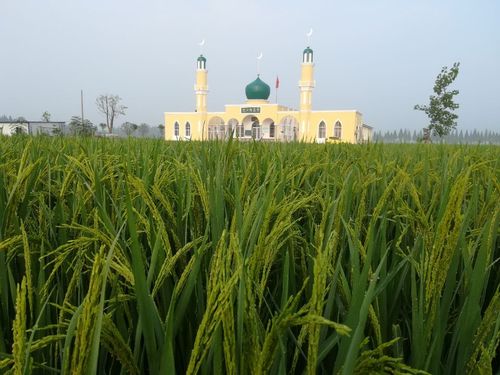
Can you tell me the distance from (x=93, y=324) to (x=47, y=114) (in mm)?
44768

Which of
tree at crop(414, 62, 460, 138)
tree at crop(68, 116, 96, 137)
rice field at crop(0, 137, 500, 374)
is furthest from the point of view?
tree at crop(414, 62, 460, 138)

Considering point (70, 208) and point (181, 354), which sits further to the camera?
point (70, 208)

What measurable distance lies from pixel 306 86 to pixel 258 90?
15.8ft

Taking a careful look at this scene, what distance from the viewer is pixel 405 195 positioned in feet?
3.47

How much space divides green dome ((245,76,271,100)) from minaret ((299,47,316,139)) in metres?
3.58

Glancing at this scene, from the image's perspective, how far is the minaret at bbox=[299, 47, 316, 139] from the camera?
3631cm

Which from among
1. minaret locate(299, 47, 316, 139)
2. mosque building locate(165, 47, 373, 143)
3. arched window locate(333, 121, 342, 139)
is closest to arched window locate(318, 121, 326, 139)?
mosque building locate(165, 47, 373, 143)

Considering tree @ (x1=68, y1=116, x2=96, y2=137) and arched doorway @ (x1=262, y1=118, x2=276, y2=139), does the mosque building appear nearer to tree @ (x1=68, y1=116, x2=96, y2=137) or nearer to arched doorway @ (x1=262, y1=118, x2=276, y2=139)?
arched doorway @ (x1=262, y1=118, x2=276, y2=139)

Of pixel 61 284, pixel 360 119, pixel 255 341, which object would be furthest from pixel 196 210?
pixel 360 119

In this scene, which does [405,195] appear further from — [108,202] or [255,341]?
[255,341]

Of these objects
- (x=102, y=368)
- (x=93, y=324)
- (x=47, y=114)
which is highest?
(x=47, y=114)

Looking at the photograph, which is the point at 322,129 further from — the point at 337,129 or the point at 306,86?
the point at 306,86

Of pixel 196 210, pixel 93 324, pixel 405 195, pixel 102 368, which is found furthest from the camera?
pixel 405 195

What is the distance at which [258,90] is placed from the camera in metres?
38.1
